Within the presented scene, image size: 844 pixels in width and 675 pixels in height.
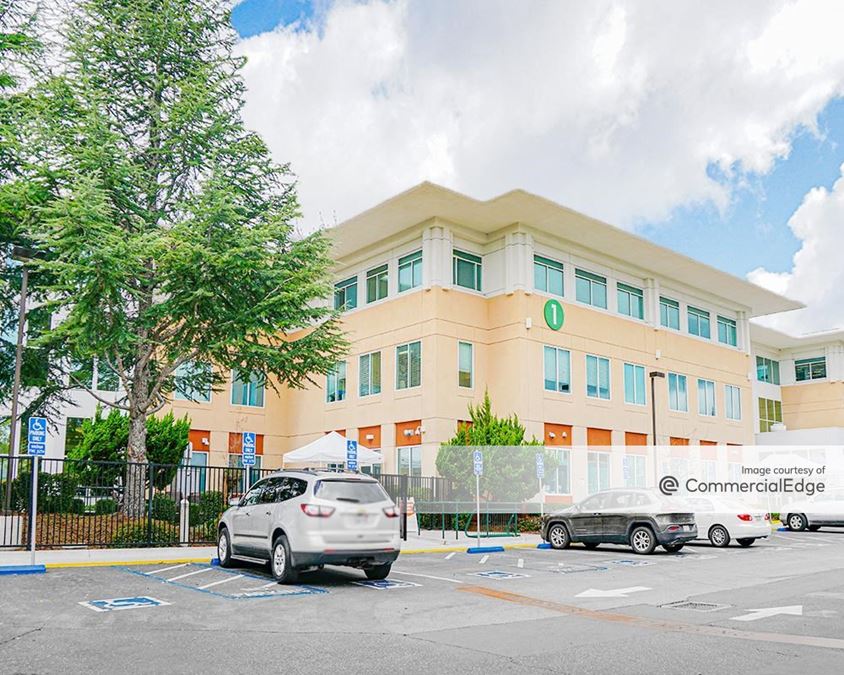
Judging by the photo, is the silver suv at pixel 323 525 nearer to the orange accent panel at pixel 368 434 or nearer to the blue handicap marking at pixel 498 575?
the blue handicap marking at pixel 498 575

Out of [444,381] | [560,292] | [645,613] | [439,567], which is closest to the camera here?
[645,613]

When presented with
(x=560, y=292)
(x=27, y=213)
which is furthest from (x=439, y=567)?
(x=560, y=292)

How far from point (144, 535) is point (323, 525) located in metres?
8.96

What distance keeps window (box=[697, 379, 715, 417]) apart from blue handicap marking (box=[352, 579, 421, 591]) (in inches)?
1354

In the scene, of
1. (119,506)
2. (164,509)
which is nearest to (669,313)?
(164,509)

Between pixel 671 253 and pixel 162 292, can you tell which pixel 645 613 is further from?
pixel 671 253

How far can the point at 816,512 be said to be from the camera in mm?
34438

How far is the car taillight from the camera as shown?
1391 cm

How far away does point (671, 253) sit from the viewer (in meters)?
41.4

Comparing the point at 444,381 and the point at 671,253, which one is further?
the point at 671,253

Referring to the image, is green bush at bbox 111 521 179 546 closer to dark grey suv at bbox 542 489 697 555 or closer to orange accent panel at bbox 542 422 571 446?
dark grey suv at bbox 542 489 697 555

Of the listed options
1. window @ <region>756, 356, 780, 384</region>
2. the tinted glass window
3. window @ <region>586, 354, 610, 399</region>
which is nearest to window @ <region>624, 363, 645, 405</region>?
window @ <region>586, 354, 610, 399</region>

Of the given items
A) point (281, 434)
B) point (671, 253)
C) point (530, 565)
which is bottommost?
point (530, 565)

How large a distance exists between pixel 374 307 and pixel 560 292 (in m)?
8.41
